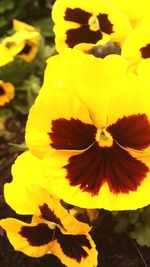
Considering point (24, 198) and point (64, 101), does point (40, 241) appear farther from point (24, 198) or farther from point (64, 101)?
point (64, 101)

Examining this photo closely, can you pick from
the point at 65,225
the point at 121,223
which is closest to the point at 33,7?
the point at 121,223

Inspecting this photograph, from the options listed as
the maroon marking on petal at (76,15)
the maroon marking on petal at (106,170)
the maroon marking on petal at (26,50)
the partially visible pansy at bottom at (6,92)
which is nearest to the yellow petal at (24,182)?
the maroon marking on petal at (106,170)

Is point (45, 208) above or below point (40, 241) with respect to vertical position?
above

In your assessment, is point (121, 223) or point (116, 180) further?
point (121, 223)

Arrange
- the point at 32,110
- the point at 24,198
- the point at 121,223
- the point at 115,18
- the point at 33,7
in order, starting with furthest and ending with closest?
the point at 33,7, the point at 121,223, the point at 24,198, the point at 115,18, the point at 32,110

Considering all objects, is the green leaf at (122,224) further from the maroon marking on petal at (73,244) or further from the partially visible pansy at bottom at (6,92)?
the partially visible pansy at bottom at (6,92)

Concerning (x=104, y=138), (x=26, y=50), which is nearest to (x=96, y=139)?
(x=104, y=138)

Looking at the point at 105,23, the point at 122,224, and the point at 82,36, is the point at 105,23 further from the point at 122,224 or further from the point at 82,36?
the point at 122,224

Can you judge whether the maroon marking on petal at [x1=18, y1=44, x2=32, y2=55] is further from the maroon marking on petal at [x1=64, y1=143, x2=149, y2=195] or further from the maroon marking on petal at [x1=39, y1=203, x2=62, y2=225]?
the maroon marking on petal at [x1=64, y1=143, x2=149, y2=195]
